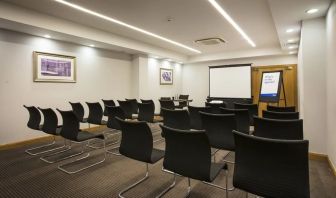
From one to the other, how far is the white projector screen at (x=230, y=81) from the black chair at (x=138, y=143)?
6.63 metres

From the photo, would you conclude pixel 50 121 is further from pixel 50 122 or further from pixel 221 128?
pixel 221 128

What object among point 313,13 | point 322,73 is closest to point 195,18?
point 313,13

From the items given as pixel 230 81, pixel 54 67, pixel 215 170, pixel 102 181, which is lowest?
pixel 102 181

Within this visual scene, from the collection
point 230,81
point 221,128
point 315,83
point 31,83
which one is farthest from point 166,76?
point 221,128

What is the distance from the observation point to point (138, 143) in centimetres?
235

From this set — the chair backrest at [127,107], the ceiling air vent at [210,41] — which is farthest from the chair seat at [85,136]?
the ceiling air vent at [210,41]

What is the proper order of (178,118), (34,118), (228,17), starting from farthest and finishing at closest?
(228,17) < (34,118) < (178,118)

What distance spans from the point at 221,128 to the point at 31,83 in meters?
4.44

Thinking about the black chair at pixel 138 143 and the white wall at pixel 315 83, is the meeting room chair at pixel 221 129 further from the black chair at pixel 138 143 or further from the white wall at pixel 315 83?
the white wall at pixel 315 83

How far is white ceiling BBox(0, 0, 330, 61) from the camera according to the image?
3.71 meters

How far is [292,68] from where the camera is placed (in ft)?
24.5

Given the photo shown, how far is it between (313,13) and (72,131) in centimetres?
451

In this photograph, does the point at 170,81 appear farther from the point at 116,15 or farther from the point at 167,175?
the point at 167,175

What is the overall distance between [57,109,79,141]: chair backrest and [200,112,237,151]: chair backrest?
1963 millimetres
